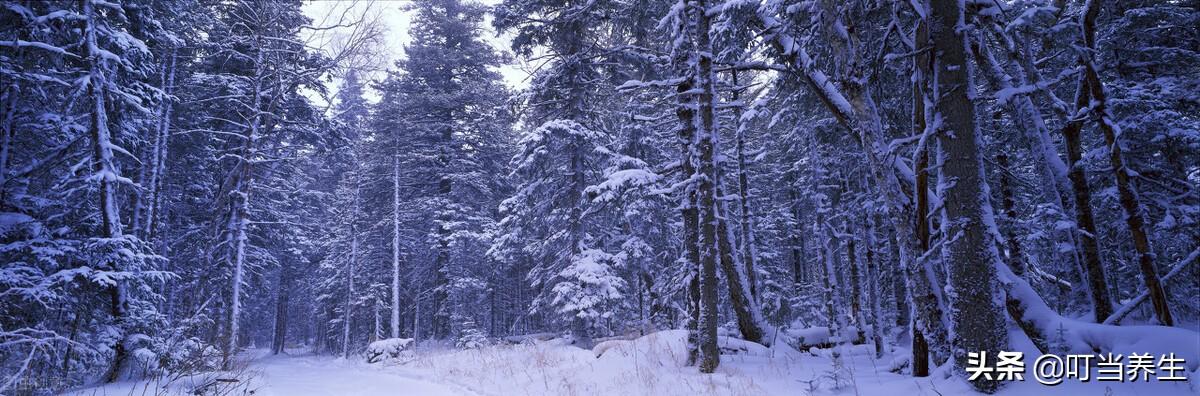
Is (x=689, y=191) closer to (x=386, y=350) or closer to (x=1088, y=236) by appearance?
(x=1088, y=236)

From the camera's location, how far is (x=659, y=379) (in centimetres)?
717

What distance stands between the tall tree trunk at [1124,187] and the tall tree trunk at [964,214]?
2.94 m

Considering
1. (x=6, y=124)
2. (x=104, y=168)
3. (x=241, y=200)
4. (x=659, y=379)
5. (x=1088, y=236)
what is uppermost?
(x=6, y=124)

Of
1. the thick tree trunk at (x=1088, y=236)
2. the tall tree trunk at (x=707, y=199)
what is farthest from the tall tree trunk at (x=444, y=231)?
the thick tree trunk at (x=1088, y=236)

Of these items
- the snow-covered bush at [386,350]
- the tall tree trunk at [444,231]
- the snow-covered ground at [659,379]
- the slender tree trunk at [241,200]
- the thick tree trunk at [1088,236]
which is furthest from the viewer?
the tall tree trunk at [444,231]

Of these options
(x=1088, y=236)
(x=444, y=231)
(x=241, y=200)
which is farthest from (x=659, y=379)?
(x=444, y=231)

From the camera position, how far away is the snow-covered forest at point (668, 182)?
575cm

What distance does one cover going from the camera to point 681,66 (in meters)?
9.88

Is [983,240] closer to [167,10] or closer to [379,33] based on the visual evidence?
[379,33]

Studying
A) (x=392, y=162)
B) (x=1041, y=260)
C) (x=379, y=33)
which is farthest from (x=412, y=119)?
(x=1041, y=260)

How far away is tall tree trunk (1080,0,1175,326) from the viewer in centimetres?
599

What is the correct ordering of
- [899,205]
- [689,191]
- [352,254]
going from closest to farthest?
[899,205], [689,191], [352,254]

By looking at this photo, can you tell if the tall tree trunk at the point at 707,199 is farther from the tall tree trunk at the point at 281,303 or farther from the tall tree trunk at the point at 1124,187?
the tall tree trunk at the point at 281,303

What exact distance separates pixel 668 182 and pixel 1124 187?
28.0ft
